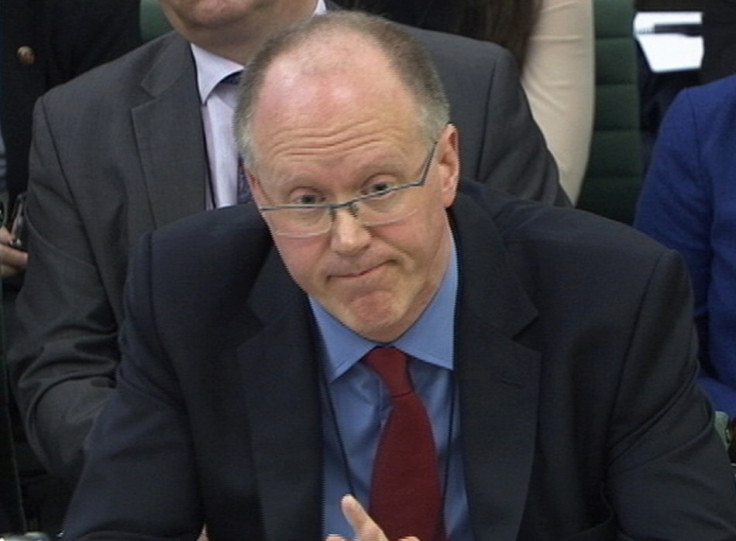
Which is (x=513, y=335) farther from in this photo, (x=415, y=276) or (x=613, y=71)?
(x=613, y=71)

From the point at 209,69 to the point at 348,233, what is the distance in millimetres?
1071

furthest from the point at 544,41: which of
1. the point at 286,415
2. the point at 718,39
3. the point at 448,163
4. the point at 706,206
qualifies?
the point at 286,415

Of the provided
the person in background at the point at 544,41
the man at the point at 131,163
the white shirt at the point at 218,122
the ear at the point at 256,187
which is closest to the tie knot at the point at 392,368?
the ear at the point at 256,187

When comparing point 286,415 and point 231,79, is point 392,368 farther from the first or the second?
point 231,79

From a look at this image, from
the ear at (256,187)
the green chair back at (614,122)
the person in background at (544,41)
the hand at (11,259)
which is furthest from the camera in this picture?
the green chair back at (614,122)

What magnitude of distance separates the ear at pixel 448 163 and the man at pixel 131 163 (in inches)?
27.3

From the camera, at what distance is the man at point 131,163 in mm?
2924

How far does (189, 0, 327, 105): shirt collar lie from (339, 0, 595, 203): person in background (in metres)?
0.57

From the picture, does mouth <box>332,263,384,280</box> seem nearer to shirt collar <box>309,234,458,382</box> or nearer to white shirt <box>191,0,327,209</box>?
shirt collar <box>309,234,458,382</box>

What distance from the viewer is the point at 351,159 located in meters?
2.02

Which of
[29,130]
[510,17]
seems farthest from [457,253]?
[29,130]

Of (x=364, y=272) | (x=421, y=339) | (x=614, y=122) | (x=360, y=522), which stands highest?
(x=364, y=272)

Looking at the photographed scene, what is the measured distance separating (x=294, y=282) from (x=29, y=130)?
5.18 feet

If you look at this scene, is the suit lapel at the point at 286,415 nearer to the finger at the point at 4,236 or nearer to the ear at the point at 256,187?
the ear at the point at 256,187
